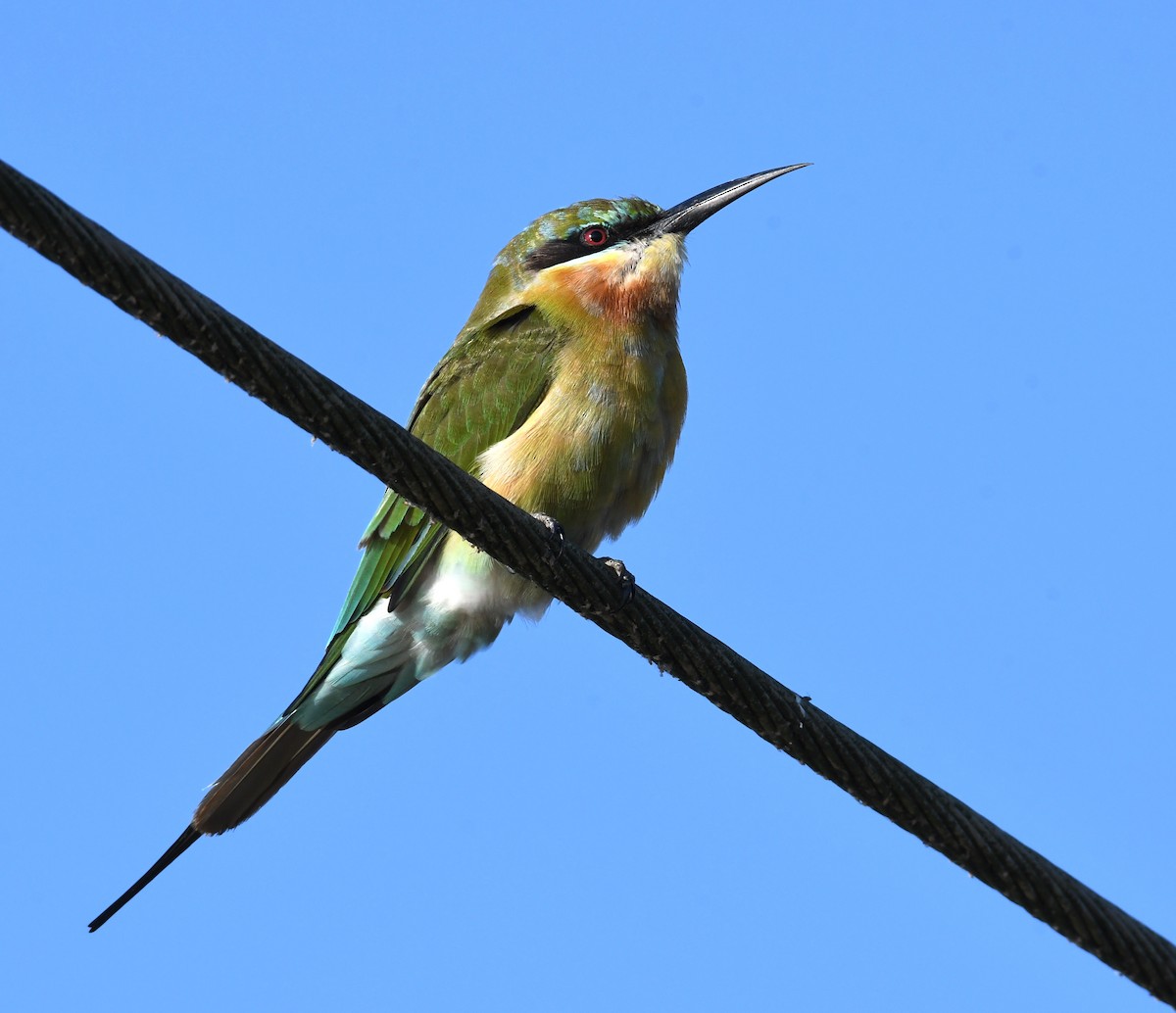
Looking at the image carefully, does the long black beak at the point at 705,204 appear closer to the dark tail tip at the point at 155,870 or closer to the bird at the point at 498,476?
the bird at the point at 498,476

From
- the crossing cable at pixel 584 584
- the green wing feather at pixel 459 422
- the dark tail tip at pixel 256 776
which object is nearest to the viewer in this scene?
the crossing cable at pixel 584 584

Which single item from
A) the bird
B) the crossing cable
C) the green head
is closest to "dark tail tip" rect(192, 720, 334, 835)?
the bird

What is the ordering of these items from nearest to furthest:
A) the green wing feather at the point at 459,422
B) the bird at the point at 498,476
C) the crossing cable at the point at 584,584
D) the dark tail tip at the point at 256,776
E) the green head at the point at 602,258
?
the crossing cable at the point at 584,584
the dark tail tip at the point at 256,776
the bird at the point at 498,476
the green wing feather at the point at 459,422
the green head at the point at 602,258

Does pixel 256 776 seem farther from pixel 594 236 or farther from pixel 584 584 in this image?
pixel 594 236

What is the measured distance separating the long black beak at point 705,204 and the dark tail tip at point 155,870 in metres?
2.40

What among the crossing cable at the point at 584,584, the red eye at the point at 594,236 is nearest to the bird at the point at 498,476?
the red eye at the point at 594,236

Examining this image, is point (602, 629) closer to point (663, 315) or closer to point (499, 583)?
point (499, 583)

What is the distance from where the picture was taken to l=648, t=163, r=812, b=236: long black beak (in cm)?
500

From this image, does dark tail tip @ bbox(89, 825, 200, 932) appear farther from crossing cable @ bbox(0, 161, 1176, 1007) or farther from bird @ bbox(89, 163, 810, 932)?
crossing cable @ bbox(0, 161, 1176, 1007)

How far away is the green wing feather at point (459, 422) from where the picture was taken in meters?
4.27

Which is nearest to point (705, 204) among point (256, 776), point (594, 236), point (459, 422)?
point (594, 236)

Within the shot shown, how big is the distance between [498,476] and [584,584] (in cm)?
132

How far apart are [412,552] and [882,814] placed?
1968 mm

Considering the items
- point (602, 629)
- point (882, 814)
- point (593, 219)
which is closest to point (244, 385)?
point (602, 629)
